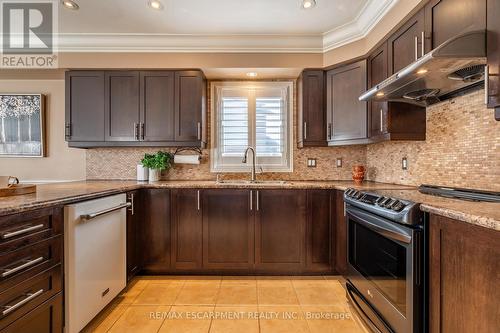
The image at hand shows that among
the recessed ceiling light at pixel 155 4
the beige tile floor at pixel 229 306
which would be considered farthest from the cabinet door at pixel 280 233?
the recessed ceiling light at pixel 155 4

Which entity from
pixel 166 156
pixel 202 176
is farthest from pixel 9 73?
pixel 202 176

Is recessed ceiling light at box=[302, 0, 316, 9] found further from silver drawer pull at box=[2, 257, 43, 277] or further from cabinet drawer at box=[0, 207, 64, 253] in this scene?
silver drawer pull at box=[2, 257, 43, 277]

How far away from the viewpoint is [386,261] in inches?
Result: 64.8

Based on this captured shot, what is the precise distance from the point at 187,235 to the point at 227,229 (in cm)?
42

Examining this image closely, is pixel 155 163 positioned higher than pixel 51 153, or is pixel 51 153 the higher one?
pixel 51 153

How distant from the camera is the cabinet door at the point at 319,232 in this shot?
271cm

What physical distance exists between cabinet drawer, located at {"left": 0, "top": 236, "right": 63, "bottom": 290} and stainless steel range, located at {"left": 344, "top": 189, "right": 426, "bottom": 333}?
198 centimetres

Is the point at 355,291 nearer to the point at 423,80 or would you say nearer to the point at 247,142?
the point at 423,80

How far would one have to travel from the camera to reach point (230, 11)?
2561 millimetres

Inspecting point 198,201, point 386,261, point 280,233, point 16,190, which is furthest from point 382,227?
point 16,190

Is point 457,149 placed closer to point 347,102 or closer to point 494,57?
point 494,57

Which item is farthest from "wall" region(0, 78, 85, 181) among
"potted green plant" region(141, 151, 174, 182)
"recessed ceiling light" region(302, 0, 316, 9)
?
"recessed ceiling light" region(302, 0, 316, 9)

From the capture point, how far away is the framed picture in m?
3.29

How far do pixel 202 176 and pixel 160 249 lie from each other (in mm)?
1061
